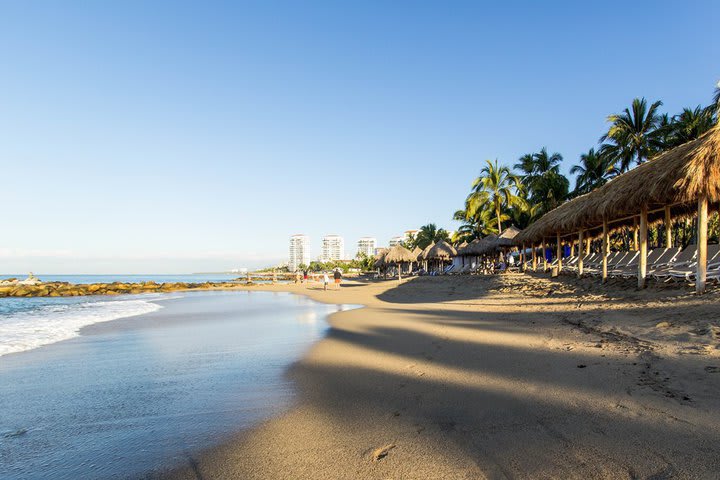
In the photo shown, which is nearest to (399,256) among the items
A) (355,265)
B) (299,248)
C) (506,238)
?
(506,238)

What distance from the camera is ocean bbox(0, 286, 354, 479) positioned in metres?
2.78

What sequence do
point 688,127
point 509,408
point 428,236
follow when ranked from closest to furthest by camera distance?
point 509,408, point 688,127, point 428,236

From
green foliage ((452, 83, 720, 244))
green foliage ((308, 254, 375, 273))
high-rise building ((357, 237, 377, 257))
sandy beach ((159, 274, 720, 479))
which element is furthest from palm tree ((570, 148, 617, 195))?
high-rise building ((357, 237, 377, 257))

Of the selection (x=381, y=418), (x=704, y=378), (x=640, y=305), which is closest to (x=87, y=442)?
(x=381, y=418)

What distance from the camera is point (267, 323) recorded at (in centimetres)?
1021

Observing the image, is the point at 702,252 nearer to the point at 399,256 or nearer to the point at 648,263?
the point at 648,263

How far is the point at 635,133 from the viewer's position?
22.8 meters

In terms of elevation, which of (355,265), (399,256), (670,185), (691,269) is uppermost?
(670,185)

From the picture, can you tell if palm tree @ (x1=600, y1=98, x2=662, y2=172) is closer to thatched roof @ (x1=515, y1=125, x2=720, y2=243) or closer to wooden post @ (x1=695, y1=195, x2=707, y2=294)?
thatched roof @ (x1=515, y1=125, x2=720, y2=243)

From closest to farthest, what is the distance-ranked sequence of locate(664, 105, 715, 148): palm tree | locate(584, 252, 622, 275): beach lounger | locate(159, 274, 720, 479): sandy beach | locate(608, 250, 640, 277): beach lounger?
locate(159, 274, 720, 479): sandy beach → locate(608, 250, 640, 277): beach lounger → locate(584, 252, 622, 275): beach lounger → locate(664, 105, 715, 148): palm tree

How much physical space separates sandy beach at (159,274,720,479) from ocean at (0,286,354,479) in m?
0.38

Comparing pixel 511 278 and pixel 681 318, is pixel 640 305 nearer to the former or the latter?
pixel 681 318

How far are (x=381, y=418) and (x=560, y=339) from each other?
3586 mm

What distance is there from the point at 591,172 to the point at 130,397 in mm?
31074
